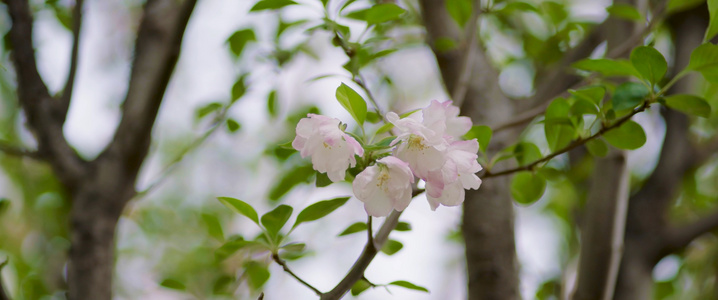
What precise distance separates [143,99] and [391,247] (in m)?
0.45

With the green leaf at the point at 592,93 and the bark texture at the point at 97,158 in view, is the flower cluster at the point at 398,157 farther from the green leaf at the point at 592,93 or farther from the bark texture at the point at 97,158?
the bark texture at the point at 97,158

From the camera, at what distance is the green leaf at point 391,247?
2.15 ft

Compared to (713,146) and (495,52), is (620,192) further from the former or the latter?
(495,52)

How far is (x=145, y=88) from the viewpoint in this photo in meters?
0.84

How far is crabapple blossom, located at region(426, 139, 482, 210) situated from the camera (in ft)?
1.54

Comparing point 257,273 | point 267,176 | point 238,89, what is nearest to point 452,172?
point 257,273

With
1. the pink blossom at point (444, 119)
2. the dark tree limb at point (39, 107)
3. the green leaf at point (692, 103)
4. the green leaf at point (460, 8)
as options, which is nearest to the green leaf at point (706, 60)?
the green leaf at point (692, 103)

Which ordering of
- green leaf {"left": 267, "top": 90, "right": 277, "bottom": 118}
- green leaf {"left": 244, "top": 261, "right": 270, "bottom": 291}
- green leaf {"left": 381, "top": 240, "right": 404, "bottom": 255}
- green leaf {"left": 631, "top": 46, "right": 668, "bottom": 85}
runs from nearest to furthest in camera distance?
green leaf {"left": 631, "top": 46, "right": 668, "bottom": 85} < green leaf {"left": 381, "top": 240, "right": 404, "bottom": 255} < green leaf {"left": 244, "top": 261, "right": 270, "bottom": 291} < green leaf {"left": 267, "top": 90, "right": 277, "bottom": 118}

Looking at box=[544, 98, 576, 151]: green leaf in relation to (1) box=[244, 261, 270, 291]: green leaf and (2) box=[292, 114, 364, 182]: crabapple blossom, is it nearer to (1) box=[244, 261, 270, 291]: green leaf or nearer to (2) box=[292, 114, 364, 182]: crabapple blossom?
(2) box=[292, 114, 364, 182]: crabapple blossom

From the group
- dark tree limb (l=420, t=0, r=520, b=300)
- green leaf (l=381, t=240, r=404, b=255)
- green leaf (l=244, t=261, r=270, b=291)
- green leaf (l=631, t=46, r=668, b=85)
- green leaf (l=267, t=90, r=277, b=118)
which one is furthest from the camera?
green leaf (l=267, t=90, r=277, b=118)

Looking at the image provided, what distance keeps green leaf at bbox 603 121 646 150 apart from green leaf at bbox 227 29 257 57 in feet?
1.99

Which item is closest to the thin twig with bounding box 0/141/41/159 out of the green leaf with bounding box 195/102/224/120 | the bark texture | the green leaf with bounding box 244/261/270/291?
the bark texture

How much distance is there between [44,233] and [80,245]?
57 centimetres

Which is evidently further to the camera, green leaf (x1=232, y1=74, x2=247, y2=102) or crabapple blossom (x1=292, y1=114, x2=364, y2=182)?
green leaf (x1=232, y1=74, x2=247, y2=102)
